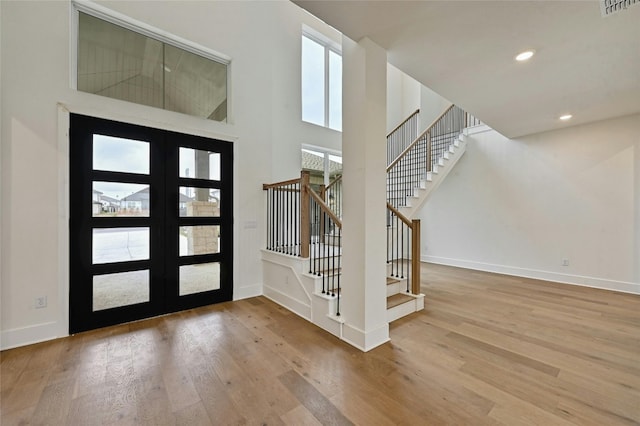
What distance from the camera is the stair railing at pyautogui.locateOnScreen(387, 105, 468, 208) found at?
5.68 metres

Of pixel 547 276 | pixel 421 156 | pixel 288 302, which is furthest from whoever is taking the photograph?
pixel 421 156

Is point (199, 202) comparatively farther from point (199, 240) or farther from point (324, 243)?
point (324, 243)

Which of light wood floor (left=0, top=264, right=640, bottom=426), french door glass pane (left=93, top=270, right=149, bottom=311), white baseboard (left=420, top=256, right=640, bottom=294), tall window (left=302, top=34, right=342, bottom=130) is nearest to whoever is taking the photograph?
light wood floor (left=0, top=264, right=640, bottom=426)

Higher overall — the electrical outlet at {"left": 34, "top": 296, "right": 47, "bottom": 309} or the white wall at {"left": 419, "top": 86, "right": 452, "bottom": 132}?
the white wall at {"left": 419, "top": 86, "right": 452, "bottom": 132}

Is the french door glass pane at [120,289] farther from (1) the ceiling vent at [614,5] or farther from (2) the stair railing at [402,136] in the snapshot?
(2) the stair railing at [402,136]

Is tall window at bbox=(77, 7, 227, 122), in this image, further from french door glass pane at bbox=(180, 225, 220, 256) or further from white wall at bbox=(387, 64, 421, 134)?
white wall at bbox=(387, 64, 421, 134)

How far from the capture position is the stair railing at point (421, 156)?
5.68 metres

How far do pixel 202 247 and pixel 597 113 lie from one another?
6600 millimetres

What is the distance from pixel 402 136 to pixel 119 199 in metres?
7.00

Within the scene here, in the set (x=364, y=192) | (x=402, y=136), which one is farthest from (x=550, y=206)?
(x=364, y=192)

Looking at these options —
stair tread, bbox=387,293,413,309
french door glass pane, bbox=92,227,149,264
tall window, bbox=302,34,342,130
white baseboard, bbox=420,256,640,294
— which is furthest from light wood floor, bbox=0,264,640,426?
tall window, bbox=302,34,342,130

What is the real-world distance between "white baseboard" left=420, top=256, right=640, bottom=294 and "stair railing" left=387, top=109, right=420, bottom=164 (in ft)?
10.5

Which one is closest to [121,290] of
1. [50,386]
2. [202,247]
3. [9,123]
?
[202,247]

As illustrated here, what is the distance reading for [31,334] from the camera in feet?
8.46
